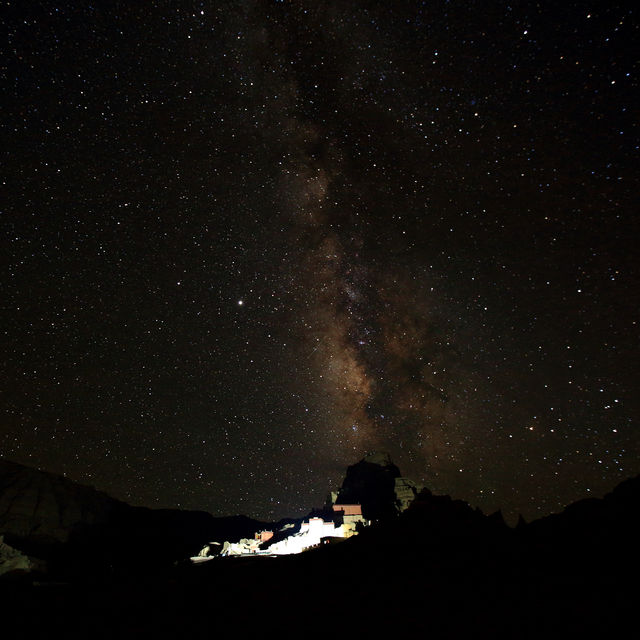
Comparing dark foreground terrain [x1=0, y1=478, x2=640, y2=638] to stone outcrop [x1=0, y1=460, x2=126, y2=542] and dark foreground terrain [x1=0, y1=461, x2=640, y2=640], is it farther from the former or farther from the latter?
stone outcrop [x1=0, y1=460, x2=126, y2=542]

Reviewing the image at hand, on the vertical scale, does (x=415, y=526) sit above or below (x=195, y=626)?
above

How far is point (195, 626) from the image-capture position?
1477 centimetres

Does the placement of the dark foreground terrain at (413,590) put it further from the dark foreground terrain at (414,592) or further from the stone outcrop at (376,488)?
the stone outcrop at (376,488)

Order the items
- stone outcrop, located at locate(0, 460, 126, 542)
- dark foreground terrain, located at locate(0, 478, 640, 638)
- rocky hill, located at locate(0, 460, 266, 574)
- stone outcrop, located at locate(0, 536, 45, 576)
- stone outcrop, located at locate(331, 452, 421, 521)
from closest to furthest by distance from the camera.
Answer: dark foreground terrain, located at locate(0, 478, 640, 638)
stone outcrop, located at locate(0, 536, 45, 576)
stone outcrop, located at locate(331, 452, 421, 521)
rocky hill, located at locate(0, 460, 266, 574)
stone outcrop, located at locate(0, 460, 126, 542)

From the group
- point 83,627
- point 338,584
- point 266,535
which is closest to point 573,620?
point 338,584

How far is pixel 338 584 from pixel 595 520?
47.5 ft

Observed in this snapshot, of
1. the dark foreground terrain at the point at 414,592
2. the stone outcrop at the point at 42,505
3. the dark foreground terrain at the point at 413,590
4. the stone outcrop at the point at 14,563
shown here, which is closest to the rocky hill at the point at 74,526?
the stone outcrop at the point at 42,505

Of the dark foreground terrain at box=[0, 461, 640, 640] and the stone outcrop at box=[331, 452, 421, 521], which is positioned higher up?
the stone outcrop at box=[331, 452, 421, 521]

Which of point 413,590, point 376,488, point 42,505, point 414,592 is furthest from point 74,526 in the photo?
point 414,592

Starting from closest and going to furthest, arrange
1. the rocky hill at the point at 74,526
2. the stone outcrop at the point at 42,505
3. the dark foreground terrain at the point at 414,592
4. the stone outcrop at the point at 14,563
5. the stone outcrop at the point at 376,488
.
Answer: the dark foreground terrain at the point at 414,592 < the stone outcrop at the point at 14,563 < the stone outcrop at the point at 376,488 < the rocky hill at the point at 74,526 < the stone outcrop at the point at 42,505

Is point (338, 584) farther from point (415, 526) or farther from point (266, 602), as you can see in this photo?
point (415, 526)

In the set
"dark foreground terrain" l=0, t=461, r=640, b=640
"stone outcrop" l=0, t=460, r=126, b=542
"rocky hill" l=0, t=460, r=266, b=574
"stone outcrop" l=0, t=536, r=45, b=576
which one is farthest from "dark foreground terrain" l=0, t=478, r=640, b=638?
"stone outcrop" l=0, t=460, r=126, b=542

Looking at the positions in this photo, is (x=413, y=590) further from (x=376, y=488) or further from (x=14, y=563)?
(x=376, y=488)

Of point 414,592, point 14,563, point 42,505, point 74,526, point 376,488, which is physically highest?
point 376,488
